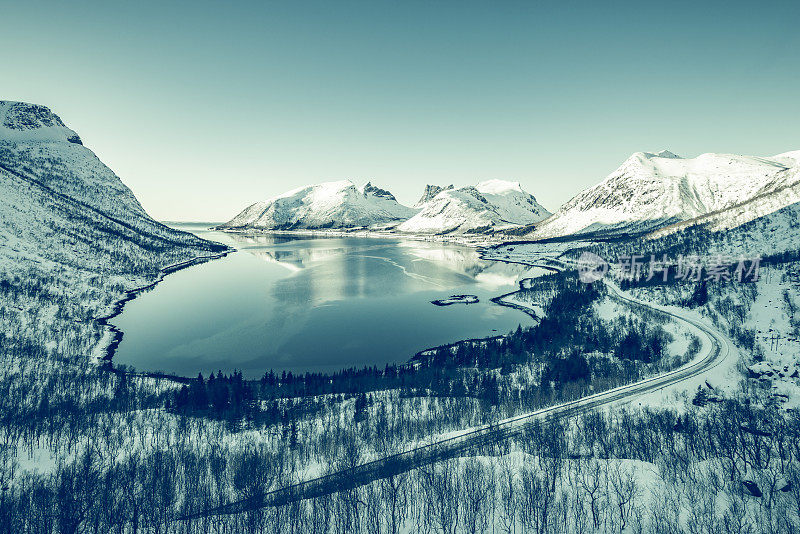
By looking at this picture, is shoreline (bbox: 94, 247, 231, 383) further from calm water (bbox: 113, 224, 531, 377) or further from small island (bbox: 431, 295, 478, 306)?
small island (bbox: 431, 295, 478, 306)

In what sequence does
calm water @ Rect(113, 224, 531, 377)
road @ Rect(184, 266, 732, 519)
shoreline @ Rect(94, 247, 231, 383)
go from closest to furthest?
1. road @ Rect(184, 266, 732, 519)
2. shoreline @ Rect(94, 247, 231, 383)
3. calm water @ Rect(113, 224, 531, 377)

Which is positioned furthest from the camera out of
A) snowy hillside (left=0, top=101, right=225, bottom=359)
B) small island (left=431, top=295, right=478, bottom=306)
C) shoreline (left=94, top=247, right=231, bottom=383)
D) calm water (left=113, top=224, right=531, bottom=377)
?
small island (left=431, top=295, right=478, bottom=306)

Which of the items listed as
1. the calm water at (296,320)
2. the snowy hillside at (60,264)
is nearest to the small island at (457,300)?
the calm water at (296,320)

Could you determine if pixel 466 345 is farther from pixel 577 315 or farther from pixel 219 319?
pixel 219 319

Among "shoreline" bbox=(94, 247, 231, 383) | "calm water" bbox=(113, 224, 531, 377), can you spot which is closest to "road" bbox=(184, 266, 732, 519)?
"calm water" bbox=(113, 224, 531, 377)

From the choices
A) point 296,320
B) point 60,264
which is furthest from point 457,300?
point 60,264

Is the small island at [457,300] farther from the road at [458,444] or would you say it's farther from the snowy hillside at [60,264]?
the snowy hillside at [60,264]

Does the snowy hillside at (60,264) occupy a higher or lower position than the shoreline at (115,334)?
higher

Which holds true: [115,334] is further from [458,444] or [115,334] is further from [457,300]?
[457,300]
